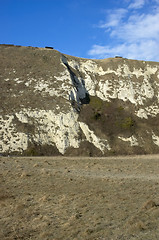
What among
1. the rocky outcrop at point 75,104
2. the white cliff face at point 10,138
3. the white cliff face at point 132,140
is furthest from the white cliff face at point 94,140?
the white cliff face at point 10,138

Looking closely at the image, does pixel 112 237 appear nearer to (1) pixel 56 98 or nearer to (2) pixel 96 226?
(2) pixel 96 226

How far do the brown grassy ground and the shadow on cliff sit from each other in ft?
111

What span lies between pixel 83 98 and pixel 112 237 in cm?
5280

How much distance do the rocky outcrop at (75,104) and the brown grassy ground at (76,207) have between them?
73.0 feet

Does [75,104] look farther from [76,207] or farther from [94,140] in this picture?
[76,207]

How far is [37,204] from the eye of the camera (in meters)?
16.5

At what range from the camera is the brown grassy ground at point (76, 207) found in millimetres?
11797

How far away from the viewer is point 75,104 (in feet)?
186

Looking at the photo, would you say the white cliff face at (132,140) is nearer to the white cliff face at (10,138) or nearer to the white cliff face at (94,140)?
the white cliff face at (94,140)

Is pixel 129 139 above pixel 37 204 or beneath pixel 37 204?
above

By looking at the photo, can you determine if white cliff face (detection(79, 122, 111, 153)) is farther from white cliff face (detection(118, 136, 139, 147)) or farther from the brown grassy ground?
the brown grassy ground

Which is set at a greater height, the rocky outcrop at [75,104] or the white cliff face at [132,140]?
the rocky outcrop at [75,104]

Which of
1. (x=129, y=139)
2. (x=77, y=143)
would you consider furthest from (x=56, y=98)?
(x=129, y=139)

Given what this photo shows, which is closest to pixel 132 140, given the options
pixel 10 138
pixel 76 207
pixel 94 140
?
pixel 94 140
